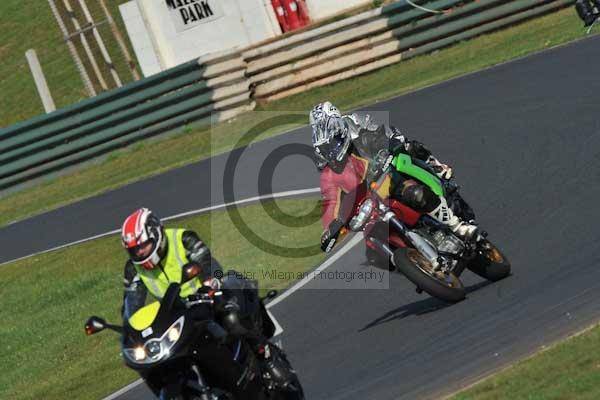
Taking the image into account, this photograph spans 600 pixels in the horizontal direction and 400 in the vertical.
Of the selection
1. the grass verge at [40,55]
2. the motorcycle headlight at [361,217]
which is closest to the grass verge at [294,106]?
the grass verge at [40,55]

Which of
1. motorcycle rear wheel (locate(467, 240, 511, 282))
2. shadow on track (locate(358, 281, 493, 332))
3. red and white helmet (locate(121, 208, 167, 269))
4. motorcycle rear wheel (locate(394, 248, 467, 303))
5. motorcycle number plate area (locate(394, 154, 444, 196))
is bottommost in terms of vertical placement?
shadow on track (locate(358, 281, 493, 332))

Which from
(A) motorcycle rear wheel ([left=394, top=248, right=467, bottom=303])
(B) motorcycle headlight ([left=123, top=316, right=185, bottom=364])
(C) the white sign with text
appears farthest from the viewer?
(C) the white sign with text

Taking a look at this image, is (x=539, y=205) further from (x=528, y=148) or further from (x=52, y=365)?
(x=52, y=365)

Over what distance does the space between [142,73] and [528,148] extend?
15831mm

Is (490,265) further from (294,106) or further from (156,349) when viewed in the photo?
(294,106)

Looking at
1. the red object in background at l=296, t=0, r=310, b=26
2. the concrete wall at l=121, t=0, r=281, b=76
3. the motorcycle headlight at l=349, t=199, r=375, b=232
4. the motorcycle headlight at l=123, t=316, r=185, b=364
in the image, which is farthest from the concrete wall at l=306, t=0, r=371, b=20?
the motorcycle headlight at l=123, t=316, r=185, b=364

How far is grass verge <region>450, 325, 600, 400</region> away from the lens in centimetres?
694

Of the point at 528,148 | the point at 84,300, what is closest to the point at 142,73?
the point at 84,300

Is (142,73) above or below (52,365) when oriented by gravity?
below

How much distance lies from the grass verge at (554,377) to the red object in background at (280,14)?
18911 mm

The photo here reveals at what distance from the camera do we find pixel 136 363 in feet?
24.0

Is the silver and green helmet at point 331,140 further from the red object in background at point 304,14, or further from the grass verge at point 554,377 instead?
the red object in background at point 304,14

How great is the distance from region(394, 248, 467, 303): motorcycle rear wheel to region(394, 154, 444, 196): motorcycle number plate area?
76 centimetres

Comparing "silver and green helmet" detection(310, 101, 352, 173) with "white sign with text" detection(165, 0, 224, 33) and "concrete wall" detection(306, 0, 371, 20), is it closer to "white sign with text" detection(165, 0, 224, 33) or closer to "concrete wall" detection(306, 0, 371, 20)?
"concrete wall" detection(306, 0, 371, 20)
